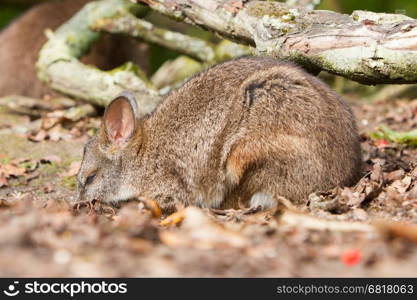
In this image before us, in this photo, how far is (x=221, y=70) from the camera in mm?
6348

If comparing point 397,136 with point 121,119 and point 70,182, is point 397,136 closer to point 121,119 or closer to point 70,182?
point 121,119

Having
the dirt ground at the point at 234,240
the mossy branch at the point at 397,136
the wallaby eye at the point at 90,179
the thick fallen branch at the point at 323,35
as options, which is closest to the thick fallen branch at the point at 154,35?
the thick fallen branch at the point at 323,35

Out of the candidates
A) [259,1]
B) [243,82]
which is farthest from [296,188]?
[259,1]

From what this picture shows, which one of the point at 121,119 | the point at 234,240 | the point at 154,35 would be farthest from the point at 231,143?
the point at 154,35

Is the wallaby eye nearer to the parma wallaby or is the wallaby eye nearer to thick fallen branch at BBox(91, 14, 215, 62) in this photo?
the parma wallaby

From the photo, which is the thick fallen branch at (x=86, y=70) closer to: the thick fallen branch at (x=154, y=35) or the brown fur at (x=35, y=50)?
the thick fallen branch at (x=154, y=35)

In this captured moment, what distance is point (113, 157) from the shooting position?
653 cm

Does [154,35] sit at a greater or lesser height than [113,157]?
greater

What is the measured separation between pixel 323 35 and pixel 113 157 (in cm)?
217

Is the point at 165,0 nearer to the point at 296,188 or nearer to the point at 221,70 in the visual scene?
the point at 221,70

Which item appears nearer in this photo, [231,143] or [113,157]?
[231,143]

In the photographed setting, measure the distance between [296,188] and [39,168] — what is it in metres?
3.46

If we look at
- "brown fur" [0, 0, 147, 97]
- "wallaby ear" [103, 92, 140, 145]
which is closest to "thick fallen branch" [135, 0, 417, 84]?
"wallaby ear" [103, 92, 140, 145]

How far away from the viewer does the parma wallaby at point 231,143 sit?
5.80m
